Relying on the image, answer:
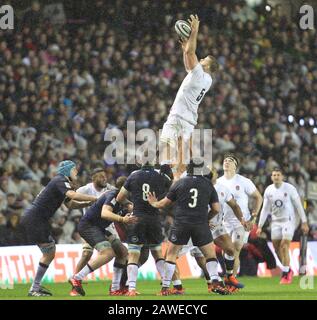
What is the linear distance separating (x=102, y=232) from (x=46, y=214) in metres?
1.02

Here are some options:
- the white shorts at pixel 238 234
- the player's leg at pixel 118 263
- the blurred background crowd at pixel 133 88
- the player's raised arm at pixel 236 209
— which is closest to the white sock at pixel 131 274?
the player's leg at pixel 118 263

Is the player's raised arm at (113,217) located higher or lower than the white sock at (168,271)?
higher

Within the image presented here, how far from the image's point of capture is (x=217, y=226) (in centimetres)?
1941

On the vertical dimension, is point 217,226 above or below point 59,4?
below

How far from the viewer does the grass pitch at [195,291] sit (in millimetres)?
16797

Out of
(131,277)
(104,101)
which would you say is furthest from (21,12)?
(131,277)

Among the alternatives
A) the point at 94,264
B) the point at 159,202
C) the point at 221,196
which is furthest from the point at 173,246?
the point at 221,196

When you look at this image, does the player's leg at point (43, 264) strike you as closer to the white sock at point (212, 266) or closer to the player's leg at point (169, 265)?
the player's leg at point (169, 265)

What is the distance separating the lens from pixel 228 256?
62.8 feet

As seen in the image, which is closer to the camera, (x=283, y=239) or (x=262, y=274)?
(x=283, y=239)

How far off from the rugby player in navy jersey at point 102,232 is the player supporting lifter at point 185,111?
124 centimetres

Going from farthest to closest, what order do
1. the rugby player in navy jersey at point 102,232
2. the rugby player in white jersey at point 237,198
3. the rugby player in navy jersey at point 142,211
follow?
the rugby player in white jersey at point 237,198, the rugby player in navy jersey at point 102,232, the rugby player in navy jersey at point 142,211
